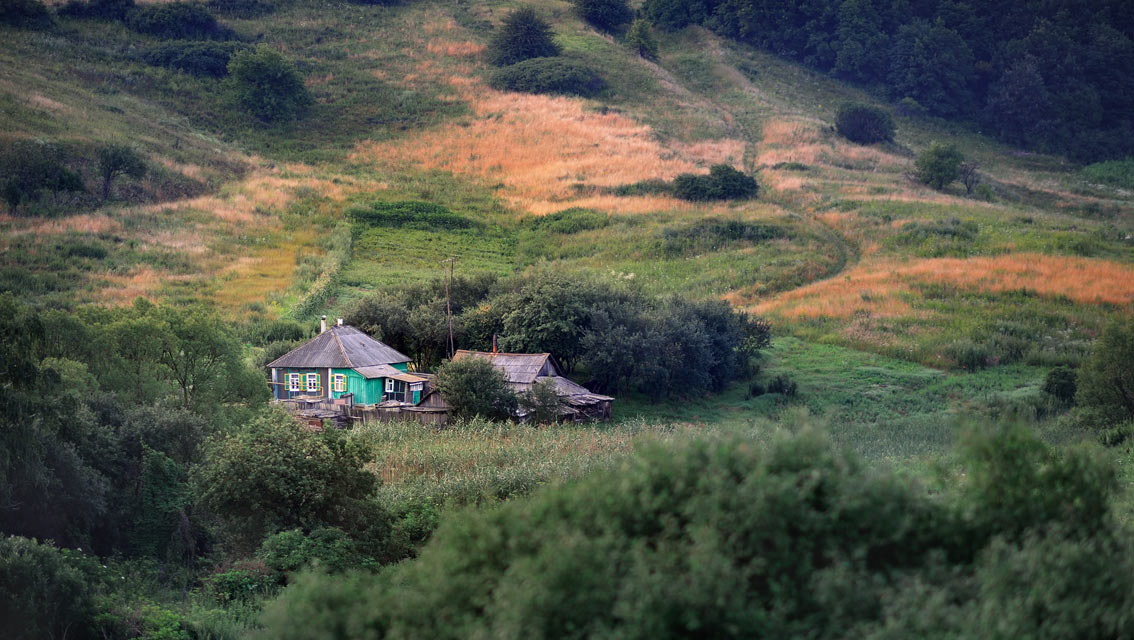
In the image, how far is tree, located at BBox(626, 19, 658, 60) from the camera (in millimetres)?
91562

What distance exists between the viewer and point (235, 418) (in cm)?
2158

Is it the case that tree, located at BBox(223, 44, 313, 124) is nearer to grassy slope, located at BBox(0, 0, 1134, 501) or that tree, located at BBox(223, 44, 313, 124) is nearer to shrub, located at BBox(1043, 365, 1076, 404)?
grassy slope, located at BBox(0, 0, 1134, 501)

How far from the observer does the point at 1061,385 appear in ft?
98.4

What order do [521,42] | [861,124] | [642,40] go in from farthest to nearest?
[642,40] < [521,42] < [861,124]

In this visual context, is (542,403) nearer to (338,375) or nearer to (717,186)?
(338,375)

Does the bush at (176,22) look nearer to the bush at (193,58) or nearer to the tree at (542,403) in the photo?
the bush at (193,58)

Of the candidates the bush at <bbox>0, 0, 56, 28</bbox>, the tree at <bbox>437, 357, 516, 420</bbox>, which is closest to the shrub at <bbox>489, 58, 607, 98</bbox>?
the bush at <bbox>0, 0, 56, 28</bbox>

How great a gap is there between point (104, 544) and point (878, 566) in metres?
14.1

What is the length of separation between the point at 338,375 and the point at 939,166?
5014 cm

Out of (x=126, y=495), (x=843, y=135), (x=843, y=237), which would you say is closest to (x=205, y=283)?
(x=126, y=495)

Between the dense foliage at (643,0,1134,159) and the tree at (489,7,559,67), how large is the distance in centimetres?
2092

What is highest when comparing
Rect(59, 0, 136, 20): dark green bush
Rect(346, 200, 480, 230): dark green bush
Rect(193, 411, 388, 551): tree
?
Rect(59, 0, 136, 20): dark green bush

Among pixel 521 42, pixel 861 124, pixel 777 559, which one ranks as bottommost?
pixel 777 559

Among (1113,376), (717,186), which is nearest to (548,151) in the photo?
(717,186)
